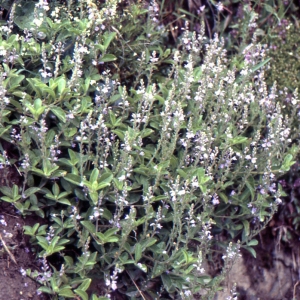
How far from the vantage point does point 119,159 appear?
10.2ft

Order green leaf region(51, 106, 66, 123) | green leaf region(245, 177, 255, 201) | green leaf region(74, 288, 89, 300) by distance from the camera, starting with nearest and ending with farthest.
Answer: green leaf region(74, 288, 89, 300) → green leaf region(51, 106, 66, 123) → green leaf region(245, 177, 255, 201)

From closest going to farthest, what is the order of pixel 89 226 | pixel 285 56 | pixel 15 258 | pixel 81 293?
pixel 81 293, pixel 89 226, pixel 15 258, pixel 285 56

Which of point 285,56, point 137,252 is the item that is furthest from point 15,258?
point 285,56

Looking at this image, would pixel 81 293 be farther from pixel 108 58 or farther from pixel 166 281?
pixel 108 58

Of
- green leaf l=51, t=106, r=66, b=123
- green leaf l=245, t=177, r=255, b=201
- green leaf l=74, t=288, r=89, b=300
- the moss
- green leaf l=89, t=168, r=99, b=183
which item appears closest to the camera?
green leaf l=74, t=288, r=89, b=300

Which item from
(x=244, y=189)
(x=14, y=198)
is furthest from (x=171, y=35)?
(x=14, y=198)

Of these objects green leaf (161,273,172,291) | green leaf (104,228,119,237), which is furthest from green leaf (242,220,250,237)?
green leaf (104,228,119,237)

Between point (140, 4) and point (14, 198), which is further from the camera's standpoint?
point (140, 4)

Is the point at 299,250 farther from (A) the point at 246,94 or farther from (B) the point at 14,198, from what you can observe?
(B) the point at 14,198

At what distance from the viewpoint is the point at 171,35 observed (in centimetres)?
423

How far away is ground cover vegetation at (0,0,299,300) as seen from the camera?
9.40 feet

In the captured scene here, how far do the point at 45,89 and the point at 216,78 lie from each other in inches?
41.1

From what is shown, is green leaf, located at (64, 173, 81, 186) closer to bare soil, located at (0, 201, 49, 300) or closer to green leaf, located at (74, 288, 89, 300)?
bare soil, located at (0, 201, 49, 300)

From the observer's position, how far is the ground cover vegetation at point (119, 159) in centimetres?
287
